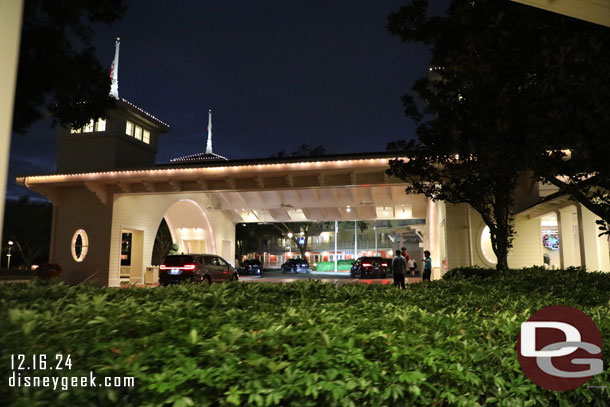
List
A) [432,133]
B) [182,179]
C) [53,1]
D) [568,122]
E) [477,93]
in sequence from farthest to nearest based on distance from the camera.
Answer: [182,179] < [432,133] < [53,1] < [477,93] < [568,122]

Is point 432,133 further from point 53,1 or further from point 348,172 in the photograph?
point 53,1

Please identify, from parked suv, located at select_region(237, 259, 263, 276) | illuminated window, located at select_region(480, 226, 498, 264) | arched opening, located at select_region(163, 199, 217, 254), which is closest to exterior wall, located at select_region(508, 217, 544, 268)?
illuminated window, located at select_region(480, 226, 498, 264)

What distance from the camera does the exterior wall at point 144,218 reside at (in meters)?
23.3

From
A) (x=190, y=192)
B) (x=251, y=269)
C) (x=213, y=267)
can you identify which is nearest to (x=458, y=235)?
(x=213, y=267)

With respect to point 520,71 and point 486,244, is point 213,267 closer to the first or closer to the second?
point 486,244

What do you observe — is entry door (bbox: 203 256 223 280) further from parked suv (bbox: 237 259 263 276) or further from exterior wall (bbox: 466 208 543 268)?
parked suv (bbox: 237 259 263 276)

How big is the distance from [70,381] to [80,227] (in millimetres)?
23950

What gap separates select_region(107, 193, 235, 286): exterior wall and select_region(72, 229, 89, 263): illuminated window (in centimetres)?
168

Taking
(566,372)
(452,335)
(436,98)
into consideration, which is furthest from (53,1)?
(566,372)

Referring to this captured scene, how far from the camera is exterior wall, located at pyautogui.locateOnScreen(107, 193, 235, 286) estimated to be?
23344 millimetres

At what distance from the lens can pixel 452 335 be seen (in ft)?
10.8

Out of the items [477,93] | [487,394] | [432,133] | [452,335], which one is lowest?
[487,394]

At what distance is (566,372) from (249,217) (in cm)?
3274

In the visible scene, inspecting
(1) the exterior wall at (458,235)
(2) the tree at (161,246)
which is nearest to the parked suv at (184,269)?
(1) the exterior wall at (458,235)
